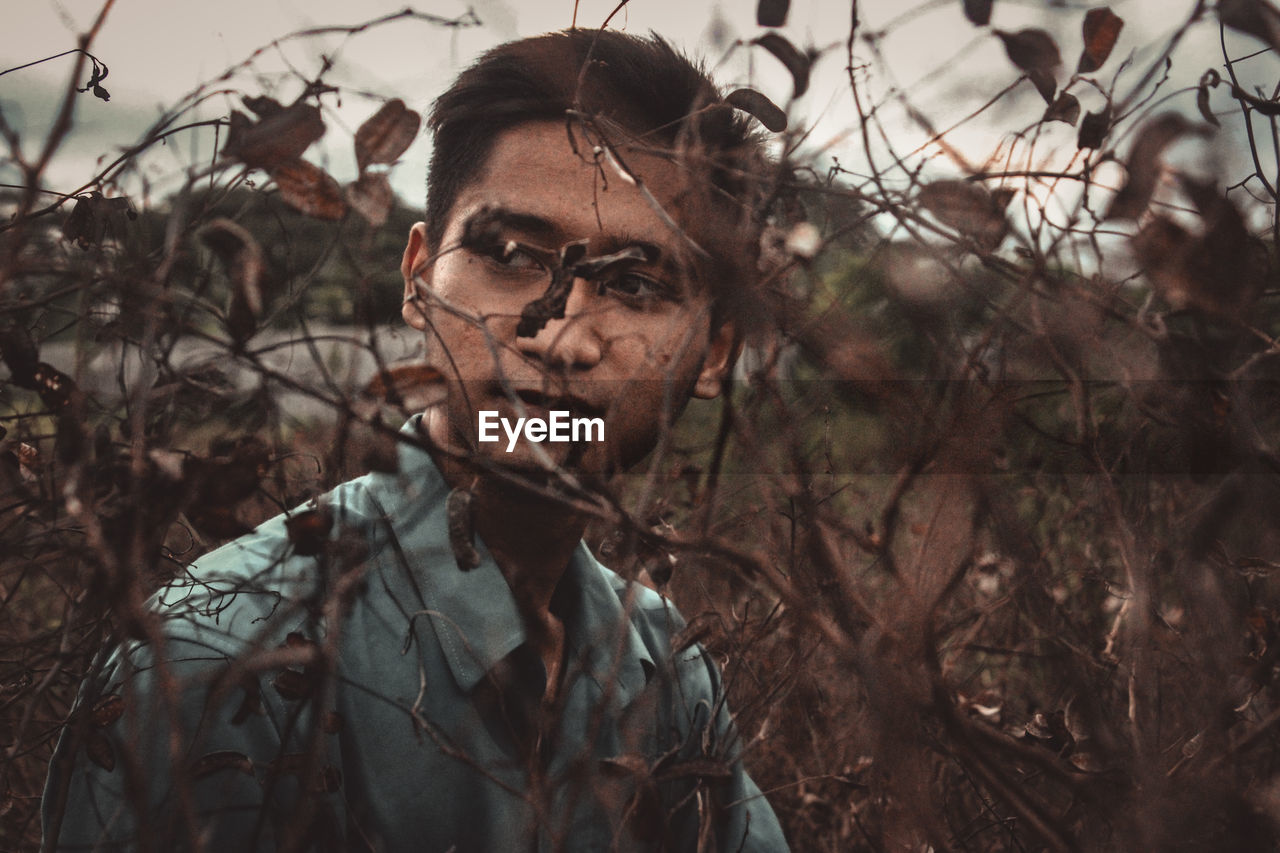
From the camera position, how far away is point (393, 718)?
1354mm

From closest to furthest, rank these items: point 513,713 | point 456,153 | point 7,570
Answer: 1. point 7,570
2. point 513,713
3. point 456,153

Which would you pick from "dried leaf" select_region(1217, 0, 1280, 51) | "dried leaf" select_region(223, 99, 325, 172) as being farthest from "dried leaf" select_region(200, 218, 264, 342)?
"dried leaf" select_region(1217, 0, 1280, 51)

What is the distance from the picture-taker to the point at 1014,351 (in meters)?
0.93

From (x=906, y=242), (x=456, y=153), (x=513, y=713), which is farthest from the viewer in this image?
(x=456, y=153)

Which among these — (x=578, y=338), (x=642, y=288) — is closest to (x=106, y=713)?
(x=578, y=338)

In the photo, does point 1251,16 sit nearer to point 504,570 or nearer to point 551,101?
point 551,101

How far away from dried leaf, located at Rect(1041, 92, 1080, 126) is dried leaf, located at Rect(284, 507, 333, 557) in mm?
809

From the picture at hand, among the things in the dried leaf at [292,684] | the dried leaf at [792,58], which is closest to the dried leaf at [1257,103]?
the dried leaf at [792,58]

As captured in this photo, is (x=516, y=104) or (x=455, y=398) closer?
(x=455, y=398)

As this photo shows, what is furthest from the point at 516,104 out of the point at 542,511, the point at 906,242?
the point at 906,242

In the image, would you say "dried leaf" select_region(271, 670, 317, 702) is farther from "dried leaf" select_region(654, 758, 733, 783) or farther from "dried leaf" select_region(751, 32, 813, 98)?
"dried leaf" select_region(751, 32, 813, 98)

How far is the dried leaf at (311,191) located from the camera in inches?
32.2

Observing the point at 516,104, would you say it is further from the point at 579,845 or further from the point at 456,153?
the point at 579,845

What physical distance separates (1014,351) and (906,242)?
0.17 metres
